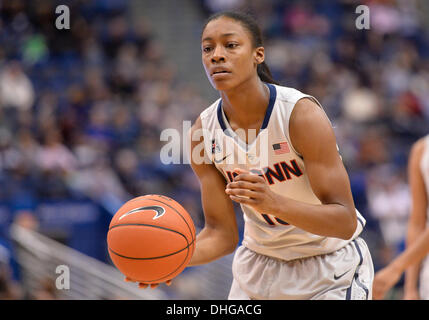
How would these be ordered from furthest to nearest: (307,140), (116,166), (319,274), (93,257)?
(116,166)
(93,257)
(319,274)
(307,140)

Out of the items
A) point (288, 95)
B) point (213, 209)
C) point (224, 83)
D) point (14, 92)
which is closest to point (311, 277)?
point (213, 209)

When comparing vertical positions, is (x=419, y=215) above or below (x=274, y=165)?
below

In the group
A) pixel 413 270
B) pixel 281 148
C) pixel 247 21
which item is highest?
pixel 247 21

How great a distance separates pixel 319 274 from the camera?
106 inches

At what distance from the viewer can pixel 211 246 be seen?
2.89m

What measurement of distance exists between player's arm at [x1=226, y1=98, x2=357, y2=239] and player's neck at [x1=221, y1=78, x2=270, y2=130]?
19 cm

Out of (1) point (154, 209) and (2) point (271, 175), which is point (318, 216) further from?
(1) point (154, 209)

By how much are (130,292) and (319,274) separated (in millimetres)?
3453

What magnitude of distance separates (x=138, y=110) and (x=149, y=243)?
6677mm

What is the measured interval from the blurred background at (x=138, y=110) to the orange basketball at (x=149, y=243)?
3131 millimetres

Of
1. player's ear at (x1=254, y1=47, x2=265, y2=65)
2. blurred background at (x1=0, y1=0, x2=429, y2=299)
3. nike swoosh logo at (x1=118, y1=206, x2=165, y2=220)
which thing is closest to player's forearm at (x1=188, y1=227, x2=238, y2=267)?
nike swoosh logo at (x1=118, y1=206, x2=165, y2=220)

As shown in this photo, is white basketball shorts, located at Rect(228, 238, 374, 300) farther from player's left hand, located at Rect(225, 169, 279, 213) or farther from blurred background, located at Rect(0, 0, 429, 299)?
blurred background, located at Rect(0, 0, 429, 299)
